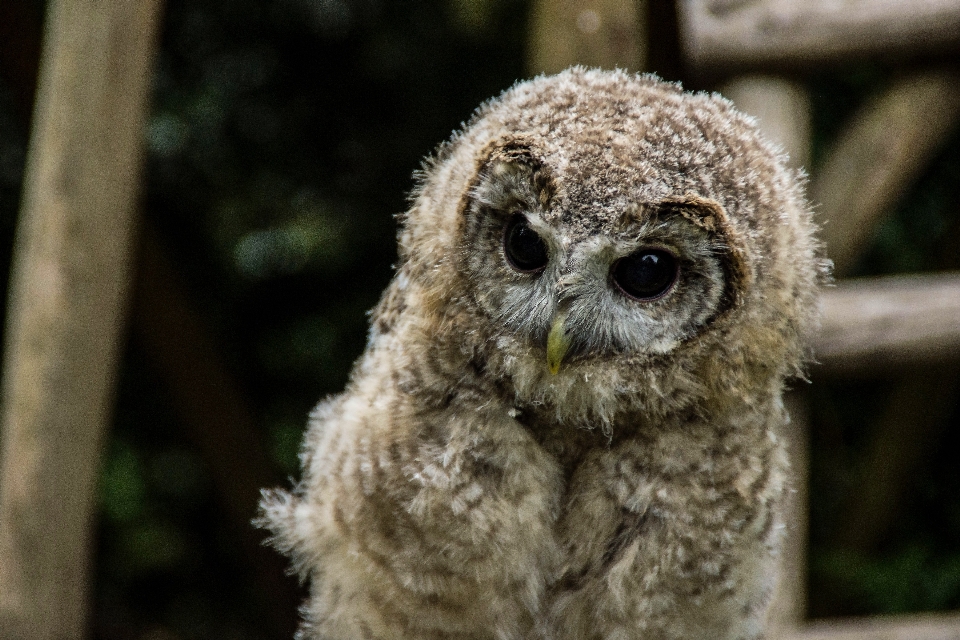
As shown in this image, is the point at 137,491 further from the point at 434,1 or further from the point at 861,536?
the point at 861,536

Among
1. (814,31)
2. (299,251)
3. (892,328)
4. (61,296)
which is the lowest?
(61,296)

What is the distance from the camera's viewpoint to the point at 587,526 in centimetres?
146

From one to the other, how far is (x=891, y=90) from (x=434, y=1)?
1957mm

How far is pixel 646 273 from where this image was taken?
128 cm

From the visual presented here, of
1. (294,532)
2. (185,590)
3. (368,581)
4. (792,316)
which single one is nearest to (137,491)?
(185,590)

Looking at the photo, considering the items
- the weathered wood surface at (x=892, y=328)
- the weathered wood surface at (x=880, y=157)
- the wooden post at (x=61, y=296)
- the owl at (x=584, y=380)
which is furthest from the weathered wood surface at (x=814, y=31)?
the wooden post at (x=61, y=296)

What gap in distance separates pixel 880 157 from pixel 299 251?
214cm

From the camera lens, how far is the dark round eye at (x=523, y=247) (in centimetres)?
129

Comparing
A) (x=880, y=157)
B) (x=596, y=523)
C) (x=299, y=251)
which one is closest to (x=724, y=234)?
(x=596, y=523)

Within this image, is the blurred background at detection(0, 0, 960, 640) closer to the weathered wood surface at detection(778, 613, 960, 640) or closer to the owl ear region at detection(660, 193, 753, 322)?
the weathered wood surface at detection(778, 613, 960, 640)

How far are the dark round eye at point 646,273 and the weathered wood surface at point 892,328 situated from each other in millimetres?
1141

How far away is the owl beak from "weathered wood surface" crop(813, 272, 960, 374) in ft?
3.92

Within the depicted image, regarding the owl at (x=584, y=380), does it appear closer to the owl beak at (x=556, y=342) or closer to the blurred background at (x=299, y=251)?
the owl beak at (x=556, y=342)

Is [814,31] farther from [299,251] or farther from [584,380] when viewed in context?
[299,251]
